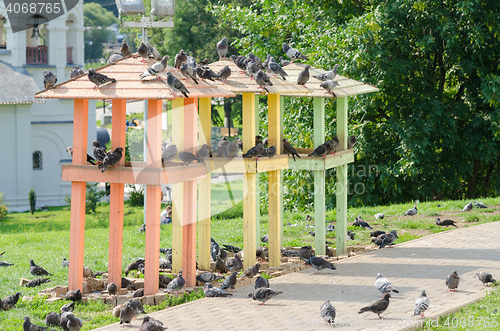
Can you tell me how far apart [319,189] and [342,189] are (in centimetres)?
71

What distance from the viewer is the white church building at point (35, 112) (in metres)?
29.9

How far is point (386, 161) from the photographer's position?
19.7 m

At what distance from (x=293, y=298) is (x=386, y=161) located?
1186 cm

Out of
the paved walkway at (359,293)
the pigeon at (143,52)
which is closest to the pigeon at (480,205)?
the paved walkway at (359,293)

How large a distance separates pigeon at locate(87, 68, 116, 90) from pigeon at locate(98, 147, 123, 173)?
925 millimetres

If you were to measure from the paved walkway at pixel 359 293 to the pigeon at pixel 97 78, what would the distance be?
3.24 m

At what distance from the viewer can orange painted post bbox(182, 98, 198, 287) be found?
30.6 ft

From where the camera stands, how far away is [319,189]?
36.2ft

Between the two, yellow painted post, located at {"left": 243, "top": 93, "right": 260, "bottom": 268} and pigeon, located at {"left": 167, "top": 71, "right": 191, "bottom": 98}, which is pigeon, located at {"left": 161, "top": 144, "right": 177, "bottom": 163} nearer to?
pigeon, located at {"left": 167, "top": 71, "right": 191, "bottom": 98}

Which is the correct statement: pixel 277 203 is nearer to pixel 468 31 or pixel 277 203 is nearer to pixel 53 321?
pixel 53 321

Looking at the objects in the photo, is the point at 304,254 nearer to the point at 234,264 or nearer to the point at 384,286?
the point at 234,264

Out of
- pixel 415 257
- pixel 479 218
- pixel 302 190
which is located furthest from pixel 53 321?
pixel 302 190

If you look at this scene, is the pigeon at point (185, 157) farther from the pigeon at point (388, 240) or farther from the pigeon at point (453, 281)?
the pigeon at point (388, 240)

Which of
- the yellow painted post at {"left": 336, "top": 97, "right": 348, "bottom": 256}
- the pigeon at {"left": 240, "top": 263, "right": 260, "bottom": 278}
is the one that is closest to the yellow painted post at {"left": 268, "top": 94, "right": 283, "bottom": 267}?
the pigeon at {"left": 240, "top": 263, "right": 260, "bottom": 278}
